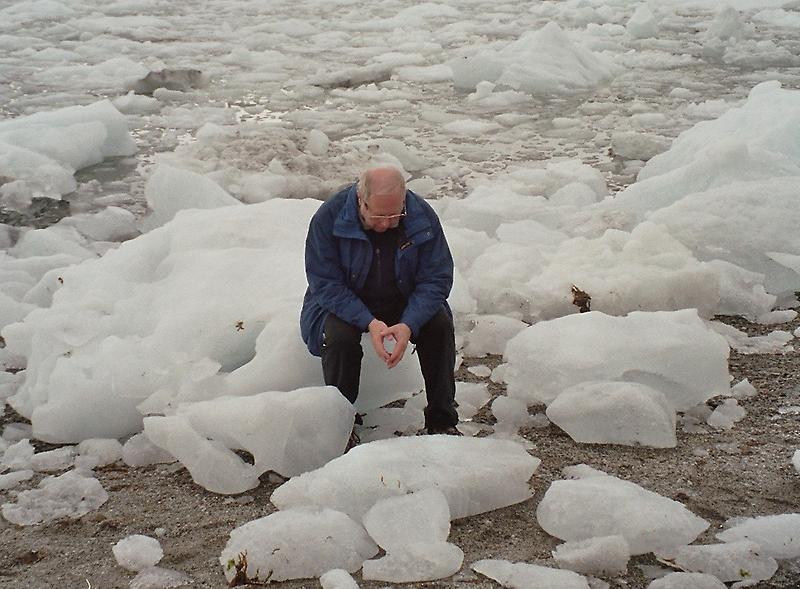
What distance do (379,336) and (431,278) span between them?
293 millimetres

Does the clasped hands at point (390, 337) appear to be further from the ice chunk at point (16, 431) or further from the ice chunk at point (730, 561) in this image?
the ice chunk at point (16, 431)

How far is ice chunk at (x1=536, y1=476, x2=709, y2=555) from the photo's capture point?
2545mm

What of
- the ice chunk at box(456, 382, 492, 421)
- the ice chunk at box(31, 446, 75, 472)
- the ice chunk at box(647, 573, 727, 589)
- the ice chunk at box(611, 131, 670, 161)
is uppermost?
the ice chunk at box(611, 131, 670, 161)

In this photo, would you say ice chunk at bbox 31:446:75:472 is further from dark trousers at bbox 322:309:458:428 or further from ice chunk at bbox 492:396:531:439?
ice chunk at bbox 492:396:531:439

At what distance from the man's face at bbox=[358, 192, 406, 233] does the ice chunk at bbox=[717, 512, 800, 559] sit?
1.38m

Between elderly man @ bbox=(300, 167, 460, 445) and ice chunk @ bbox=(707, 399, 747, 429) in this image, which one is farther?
ice chunk @ bbox=(707, 399, 747, 429)

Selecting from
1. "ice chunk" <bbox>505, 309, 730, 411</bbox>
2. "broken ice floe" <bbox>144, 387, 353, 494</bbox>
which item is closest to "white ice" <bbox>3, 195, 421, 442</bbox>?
"broken ice floe" <bbox>144, 387, 353, 494</bbox>

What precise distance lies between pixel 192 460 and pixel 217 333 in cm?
71

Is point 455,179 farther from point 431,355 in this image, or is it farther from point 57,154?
point 431,355

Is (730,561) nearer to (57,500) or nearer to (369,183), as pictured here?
(369,183)

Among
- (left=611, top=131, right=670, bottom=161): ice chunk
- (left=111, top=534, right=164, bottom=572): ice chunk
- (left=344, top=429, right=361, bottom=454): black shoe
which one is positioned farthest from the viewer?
(left=611, top=131, right=670, bottom=161): ice chunk

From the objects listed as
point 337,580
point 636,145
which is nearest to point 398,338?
point 337,580

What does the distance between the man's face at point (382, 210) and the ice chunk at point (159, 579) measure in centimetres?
125

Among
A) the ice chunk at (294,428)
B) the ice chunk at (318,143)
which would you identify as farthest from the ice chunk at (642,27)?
the ice chunk at (294,428)
